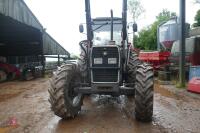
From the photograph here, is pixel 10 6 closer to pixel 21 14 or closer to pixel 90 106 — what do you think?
Answer: pixel 21 14

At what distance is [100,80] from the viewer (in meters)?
7.72

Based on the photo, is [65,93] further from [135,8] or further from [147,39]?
[135,8]

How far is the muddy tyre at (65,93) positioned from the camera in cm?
710

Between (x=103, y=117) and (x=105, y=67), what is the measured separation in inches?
45.7

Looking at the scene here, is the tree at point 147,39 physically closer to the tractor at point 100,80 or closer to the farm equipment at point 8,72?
the farm equipment at point 8,72

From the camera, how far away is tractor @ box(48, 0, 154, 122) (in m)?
7.01

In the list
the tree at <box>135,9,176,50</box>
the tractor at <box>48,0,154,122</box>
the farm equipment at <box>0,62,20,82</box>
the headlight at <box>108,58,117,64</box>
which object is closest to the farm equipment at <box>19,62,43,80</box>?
the farm equipment at <box>0,62,20,82</box>

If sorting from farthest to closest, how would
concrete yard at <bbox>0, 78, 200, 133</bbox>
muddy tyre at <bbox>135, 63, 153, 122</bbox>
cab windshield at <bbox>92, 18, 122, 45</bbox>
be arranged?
cab windshield at <bbox>92, 18, 122, 45</bbox> < muddy tyre at <bbox>135, 63, 153, 122</bbox> < concrete yard at <bbox>0, 78, 200, 133</bbox>

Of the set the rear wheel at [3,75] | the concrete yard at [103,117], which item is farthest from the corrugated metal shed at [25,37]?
the concrete yard at [103,117]

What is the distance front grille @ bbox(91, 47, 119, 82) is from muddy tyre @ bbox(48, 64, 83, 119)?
0.51 meters

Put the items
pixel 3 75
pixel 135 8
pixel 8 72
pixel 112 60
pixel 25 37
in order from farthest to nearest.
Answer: pixel 135 8 < pixel 25 37 < pixel 8 72 < pixel 3 75 < pixel 112 60

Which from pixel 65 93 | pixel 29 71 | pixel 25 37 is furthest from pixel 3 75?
pixel 65 93

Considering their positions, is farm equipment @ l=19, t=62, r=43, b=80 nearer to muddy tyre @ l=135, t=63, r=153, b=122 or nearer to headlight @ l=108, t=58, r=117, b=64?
headlight @ l=108, t=58, r=117, b=64

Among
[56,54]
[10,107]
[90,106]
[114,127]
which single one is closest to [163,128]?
[114,127]
